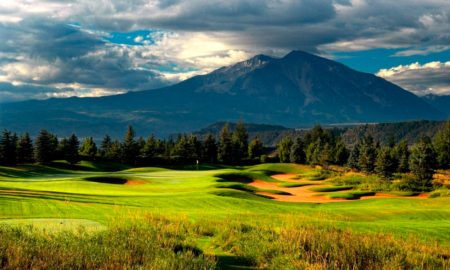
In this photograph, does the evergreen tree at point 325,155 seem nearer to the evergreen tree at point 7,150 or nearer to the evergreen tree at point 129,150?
the evergreen tree at point 129,150

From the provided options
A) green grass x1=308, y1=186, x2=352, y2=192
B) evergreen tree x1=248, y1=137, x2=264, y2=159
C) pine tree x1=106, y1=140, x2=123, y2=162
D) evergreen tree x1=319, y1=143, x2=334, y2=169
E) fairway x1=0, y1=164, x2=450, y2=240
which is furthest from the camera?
evergreen tree x1=248, y1=137, x2=264, y2=159

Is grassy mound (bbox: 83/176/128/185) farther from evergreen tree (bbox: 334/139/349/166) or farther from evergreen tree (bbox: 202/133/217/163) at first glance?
evergreen tree (bbox: 334/139/349/166)

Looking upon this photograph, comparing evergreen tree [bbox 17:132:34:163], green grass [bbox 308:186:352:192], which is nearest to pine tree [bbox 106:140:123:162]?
evergreen tree [bbox 17:132:34:163]

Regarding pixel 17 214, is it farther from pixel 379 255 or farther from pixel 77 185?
pixel 77 185

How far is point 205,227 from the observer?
555 inches

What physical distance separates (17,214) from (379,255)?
15637 millimetres

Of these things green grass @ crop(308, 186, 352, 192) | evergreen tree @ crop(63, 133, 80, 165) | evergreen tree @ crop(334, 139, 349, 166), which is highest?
evergreen tree @ crop(63, 133, 80, 165)

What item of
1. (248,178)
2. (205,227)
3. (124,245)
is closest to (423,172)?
(248,178)

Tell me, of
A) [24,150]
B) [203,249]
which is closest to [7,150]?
[24,150]

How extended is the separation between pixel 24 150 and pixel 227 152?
5719 centimetres

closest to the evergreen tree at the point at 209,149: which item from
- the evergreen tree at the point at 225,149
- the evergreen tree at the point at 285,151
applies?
the evergreen tree at the point at 225,149

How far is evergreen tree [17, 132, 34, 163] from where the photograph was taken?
286ft

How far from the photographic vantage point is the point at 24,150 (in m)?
88.1

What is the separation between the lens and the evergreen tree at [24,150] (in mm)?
87188
